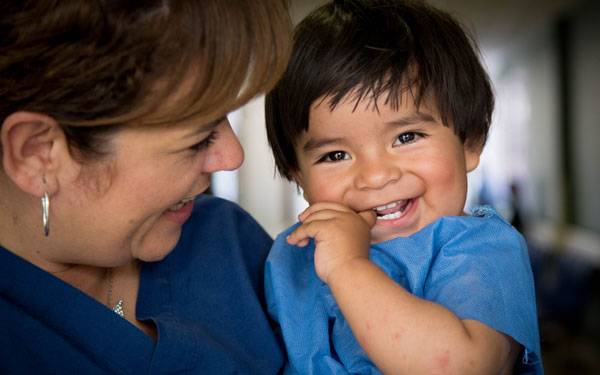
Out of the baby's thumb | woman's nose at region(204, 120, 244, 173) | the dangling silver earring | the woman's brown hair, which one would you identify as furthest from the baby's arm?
the dangling silver earring

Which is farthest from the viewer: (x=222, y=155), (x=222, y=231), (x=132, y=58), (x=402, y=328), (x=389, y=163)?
(x=222, y=231)

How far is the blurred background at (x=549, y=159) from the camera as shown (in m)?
6.07

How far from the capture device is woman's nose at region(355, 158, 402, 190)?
1.31m

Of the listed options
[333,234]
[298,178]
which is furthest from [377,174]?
[298,178]

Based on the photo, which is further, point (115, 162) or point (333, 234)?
point (333, 234)

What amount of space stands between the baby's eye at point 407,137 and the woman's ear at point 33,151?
606mm

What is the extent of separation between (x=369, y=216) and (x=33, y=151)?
2.00ft

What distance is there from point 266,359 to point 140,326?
0.75ft

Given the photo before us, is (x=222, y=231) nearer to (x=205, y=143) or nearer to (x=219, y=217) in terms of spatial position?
(x=219, y=217)

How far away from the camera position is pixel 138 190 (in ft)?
3.70

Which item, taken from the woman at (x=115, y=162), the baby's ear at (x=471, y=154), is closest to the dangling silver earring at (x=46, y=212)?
the woman at (x=115, y=162)

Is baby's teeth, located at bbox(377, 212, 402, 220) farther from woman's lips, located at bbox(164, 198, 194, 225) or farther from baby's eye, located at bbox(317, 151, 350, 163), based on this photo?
woman's lips, located at bbox(164, 198, 194, 225)

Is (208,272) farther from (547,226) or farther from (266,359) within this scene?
(547,226)

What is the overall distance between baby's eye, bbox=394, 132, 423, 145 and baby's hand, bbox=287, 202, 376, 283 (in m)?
0.14
